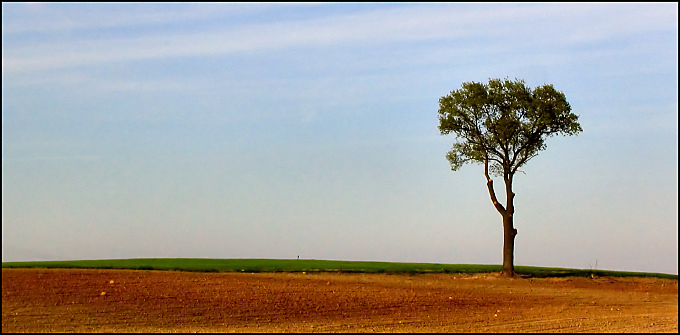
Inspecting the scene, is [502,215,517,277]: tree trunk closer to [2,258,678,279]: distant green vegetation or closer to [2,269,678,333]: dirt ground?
[2,258,678,279]: distant green vegetation

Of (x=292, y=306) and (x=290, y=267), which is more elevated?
(x=290, y=267)

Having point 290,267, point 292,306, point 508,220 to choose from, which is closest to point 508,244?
point 508,220

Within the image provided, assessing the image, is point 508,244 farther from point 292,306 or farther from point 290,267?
point 292,306

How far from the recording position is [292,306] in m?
24.5

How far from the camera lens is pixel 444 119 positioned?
38844mm

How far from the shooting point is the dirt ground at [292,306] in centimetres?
2173

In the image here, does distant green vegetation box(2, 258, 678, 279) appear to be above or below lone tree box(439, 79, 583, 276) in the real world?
below

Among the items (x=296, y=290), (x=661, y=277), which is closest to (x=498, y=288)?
(x=296, y=290)

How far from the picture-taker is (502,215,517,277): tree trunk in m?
38.1

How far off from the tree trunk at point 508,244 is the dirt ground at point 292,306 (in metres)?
6.06

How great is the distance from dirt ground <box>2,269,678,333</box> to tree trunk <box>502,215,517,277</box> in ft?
19.9

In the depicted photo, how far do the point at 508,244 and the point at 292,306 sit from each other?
1675 centimetres

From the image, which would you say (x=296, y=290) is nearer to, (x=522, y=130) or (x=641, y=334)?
(x=641, y=334)

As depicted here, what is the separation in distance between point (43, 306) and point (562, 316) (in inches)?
608
